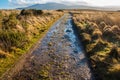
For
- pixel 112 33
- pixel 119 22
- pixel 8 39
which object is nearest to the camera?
pixel 8 39

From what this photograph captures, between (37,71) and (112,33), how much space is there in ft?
39.2

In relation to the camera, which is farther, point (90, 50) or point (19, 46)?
point (19, 46)

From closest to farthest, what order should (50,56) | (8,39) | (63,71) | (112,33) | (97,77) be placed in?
(97,77), (63,71), (50,56), (8,39), (112,33)

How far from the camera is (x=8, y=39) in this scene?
1897 cm

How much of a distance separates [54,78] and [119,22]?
19.0 metres

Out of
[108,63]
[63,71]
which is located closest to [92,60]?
[108,63]

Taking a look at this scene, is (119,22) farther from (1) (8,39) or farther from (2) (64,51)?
(1) (8,39)

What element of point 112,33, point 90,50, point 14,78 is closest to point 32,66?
point 14,78

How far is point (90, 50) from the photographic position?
1794 cm

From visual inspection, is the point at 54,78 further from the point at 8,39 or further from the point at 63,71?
the point at 8,39

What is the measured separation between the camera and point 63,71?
1387 cm

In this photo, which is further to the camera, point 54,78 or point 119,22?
point 119,22

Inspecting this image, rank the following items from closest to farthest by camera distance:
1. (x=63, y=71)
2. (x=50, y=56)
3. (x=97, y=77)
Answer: (x=97, y=77) → (x=63, y=71) → (x=50, y=56)

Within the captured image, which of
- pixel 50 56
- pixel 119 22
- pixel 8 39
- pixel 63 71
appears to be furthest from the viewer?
pixel 119 22
